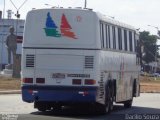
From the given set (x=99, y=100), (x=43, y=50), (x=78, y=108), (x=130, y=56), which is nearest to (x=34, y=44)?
(x=43, y=50)

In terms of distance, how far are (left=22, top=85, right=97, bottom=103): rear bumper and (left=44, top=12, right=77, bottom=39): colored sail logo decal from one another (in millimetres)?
1771

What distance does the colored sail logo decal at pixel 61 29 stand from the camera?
885 inches

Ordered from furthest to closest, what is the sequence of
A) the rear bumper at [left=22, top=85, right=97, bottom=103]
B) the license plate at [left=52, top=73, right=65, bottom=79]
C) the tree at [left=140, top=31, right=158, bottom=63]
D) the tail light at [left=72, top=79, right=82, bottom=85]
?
the tree at [left=140, top=31, right=158, bottom=63], the license plate at [left=52, top=73, right=65, bottom=79], the tail light at [left=72, top=79, right=82, bottom=85], the rear bumper at [left=22, top=85, right=97, bottom=103]

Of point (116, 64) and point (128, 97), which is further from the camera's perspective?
point (128, 97)

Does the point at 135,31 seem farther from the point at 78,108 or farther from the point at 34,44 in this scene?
the point at 34,44

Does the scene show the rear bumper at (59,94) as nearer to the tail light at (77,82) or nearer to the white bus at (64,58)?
the white bus at (64,58)

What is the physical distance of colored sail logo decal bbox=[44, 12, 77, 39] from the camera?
73.7ft

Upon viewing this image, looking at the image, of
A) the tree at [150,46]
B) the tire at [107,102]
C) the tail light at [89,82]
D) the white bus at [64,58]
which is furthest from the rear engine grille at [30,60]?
the tree at [150,46]

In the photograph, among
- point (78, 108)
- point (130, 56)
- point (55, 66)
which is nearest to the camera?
point (55, 66)

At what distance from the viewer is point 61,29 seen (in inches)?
888

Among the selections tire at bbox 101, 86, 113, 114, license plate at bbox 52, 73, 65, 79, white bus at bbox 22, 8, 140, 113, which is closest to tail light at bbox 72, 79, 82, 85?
white bus at bbox 22, 8, 140, 113

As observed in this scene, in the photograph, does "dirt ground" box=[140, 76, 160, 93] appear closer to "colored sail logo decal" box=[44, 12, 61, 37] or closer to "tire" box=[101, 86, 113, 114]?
"tire" box=[101, 86, 113, 114]

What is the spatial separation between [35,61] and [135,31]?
8.27m

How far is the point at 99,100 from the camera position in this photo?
22438 millimetres
